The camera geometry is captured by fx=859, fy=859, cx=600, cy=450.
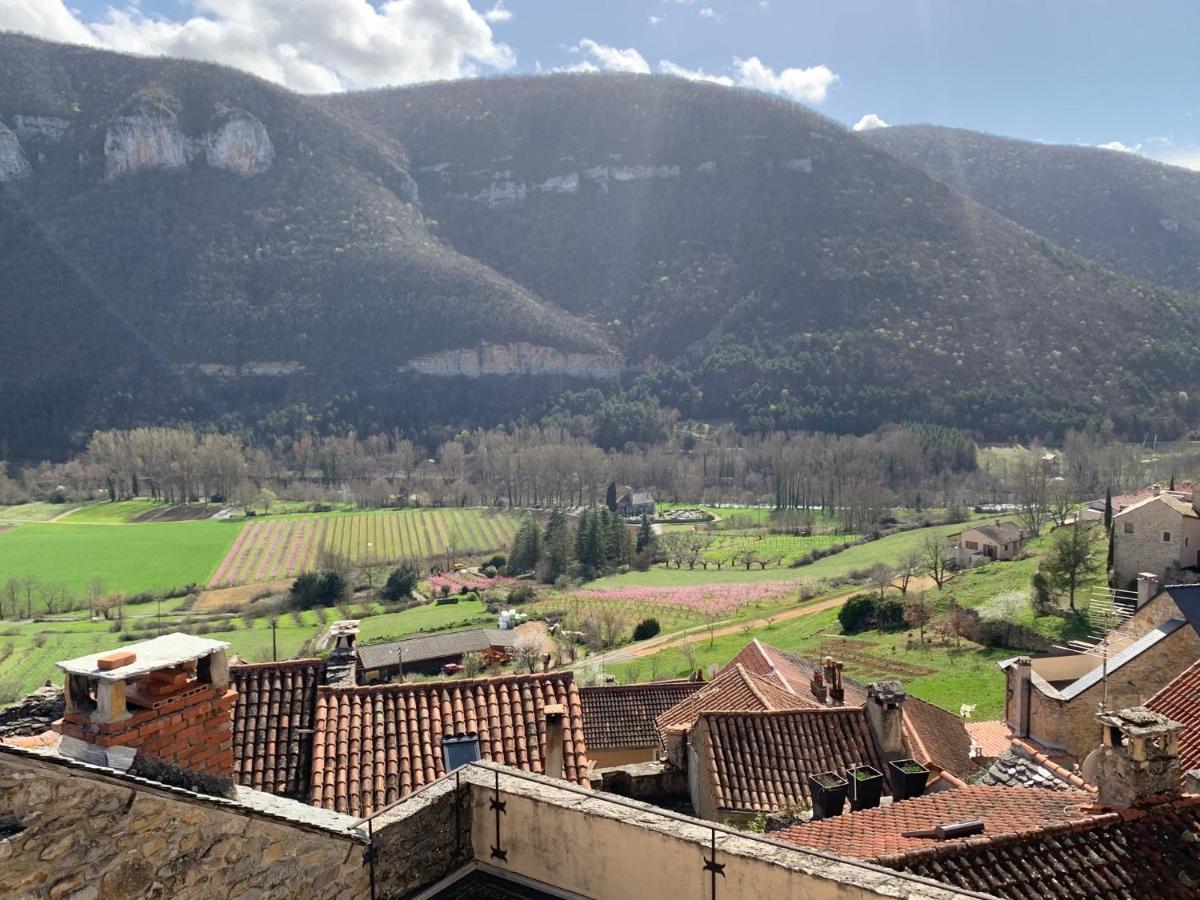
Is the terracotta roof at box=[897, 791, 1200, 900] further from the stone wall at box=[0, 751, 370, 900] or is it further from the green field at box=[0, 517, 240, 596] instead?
the green field at box=[0, 517, 240, 596]

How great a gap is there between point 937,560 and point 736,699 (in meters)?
38.7

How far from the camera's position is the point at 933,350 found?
14138cm

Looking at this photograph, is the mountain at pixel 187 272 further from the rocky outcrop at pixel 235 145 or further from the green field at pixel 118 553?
the green field at pixel 118 553

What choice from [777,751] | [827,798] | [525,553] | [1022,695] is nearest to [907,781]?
[827,798]

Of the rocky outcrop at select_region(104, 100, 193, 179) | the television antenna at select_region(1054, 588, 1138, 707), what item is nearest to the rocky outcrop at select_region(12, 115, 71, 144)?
the rocky outcrop at select_region(104, 100, 193, 179)

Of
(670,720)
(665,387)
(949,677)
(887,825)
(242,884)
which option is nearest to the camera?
(242,884)

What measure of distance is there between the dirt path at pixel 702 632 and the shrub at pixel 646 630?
0.61 metres

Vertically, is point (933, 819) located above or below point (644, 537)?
above

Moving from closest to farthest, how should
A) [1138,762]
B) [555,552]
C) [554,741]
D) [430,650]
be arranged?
[1138,762], [554,741], [430,650], [555,552]

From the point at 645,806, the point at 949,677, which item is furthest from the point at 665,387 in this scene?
the point at 645,806

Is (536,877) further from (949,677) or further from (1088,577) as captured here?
(1088,577)

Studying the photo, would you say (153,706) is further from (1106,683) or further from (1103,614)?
(1103,614)

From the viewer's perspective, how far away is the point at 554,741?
29.4ft

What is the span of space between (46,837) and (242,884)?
3.20 ft
